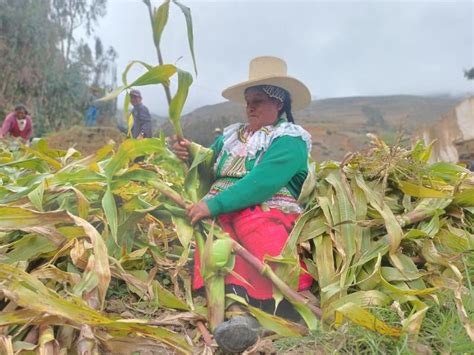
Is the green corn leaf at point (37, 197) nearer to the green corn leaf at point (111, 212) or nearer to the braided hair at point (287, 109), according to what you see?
the green corn leaf at point (111, 212)

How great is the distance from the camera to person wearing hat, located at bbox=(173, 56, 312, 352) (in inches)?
74.3

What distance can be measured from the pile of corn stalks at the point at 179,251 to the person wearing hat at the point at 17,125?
4.12 m

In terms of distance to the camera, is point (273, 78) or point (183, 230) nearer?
point (183, 230)

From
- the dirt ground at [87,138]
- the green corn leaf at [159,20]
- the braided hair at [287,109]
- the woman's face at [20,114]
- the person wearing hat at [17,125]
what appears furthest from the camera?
the dirt ground at [87,138]

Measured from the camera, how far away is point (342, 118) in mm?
36312

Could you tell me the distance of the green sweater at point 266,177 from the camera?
1923mm

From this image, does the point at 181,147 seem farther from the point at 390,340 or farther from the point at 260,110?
the point at 390,340

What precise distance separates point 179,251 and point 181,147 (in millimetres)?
426

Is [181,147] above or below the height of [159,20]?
below

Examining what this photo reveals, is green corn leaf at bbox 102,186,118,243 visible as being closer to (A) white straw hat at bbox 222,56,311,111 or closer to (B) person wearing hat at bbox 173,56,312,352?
(B) person wearing hat at bbox 173,56,312,352

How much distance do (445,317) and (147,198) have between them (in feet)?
4.11

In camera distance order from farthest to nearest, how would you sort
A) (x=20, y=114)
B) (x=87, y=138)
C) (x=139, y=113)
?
(x=87, y=138)
(x=20, y=114)
(x=139, y=113)

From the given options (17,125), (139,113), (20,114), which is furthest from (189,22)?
(20,114)

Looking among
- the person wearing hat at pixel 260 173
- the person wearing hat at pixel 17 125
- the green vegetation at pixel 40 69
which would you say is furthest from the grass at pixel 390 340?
the green vegetation at pixel 40 69
